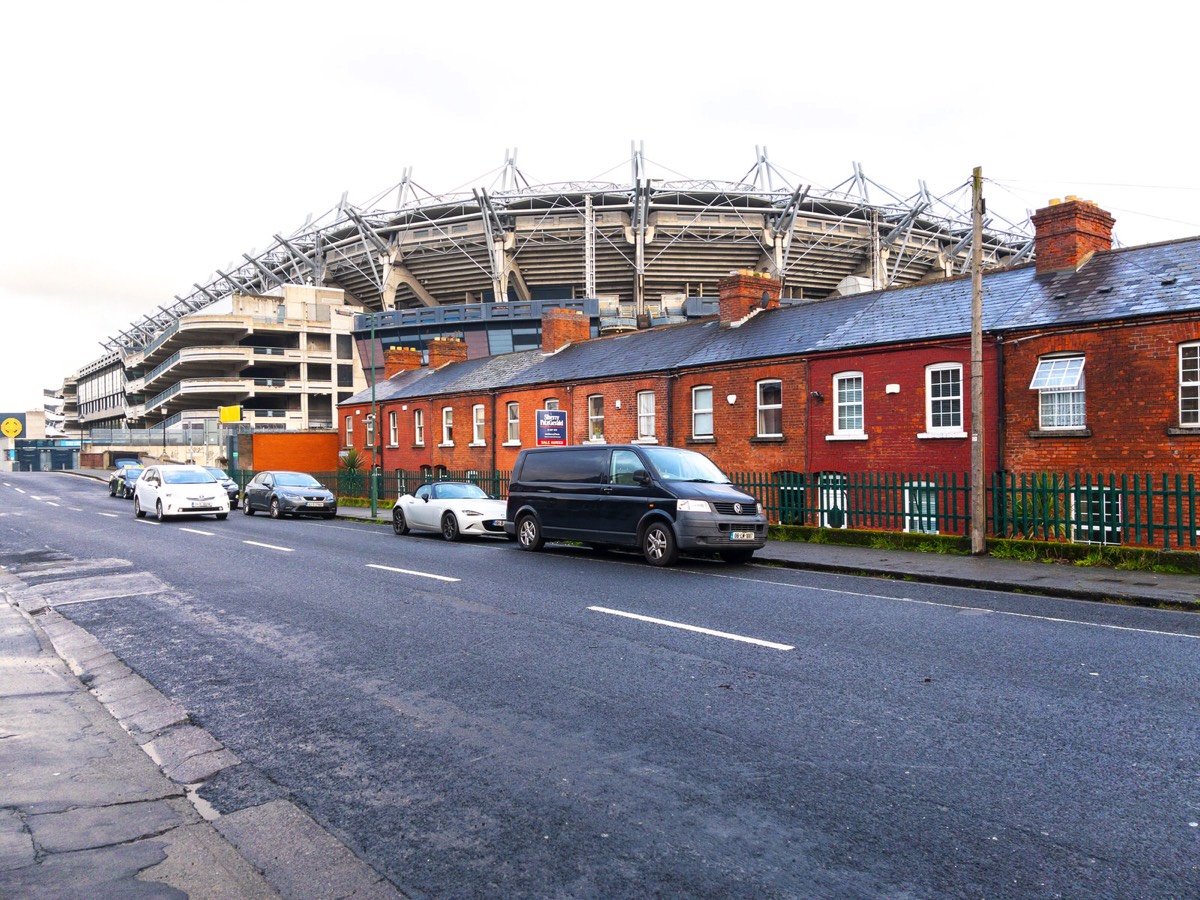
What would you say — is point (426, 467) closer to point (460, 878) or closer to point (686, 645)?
point (686, 645)

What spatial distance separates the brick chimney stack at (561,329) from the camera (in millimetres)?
36559

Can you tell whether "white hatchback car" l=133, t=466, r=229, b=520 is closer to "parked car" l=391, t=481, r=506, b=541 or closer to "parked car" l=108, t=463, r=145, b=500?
"parked car" l=391, t=481, r=506, b=541

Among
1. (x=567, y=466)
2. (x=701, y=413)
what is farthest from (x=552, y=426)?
(x=567, y=466)

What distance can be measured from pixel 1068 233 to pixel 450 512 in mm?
16282

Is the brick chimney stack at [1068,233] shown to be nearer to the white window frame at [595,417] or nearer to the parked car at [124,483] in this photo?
the white window frame at [595,417]

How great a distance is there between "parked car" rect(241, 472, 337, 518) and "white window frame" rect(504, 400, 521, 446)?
7.44m

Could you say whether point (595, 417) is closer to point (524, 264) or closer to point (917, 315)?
point (917, 315)

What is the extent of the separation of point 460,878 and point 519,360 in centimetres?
3507

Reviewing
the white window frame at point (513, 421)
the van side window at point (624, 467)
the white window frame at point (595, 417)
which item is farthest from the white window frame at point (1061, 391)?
the white window frame at point (513, 421)

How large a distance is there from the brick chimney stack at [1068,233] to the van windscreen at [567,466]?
1296cm

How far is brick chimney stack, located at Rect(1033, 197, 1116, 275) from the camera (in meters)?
21.0

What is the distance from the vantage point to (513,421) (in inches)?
1356

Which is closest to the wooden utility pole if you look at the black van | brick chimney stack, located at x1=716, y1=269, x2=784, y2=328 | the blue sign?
the black van

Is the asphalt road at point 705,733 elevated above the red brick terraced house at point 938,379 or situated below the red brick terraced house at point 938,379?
below
